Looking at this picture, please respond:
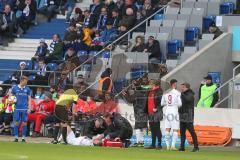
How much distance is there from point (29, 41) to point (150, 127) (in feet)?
40.2

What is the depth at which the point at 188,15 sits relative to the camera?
32.8 metres

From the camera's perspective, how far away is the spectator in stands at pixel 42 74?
31.7 m

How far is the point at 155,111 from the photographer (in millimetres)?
25766

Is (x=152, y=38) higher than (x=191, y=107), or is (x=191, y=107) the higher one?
(x=152, y=38)

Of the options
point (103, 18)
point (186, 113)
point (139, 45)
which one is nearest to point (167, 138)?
point (186, 113)

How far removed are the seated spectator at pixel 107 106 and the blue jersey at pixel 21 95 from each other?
7.07ft

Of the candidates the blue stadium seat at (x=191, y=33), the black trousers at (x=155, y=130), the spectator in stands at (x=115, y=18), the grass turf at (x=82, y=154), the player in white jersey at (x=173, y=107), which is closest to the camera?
the grass turf at (x=82, y=154)

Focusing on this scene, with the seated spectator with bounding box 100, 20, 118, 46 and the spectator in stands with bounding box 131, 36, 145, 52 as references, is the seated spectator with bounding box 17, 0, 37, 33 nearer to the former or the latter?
the seated spectator with bounding box 100, 20, 118, 46

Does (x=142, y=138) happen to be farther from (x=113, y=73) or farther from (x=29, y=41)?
(x=29, y=41)

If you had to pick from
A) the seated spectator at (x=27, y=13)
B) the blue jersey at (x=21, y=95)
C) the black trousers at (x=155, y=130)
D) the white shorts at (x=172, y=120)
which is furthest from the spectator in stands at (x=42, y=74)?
the white shorts at (x=172, y=120)

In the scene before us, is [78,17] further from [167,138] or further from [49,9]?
[167,138]

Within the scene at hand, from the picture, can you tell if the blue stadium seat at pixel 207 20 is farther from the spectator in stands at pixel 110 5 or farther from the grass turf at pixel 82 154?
the grass turf at pixel 82 154

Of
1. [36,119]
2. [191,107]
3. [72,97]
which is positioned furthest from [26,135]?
[191,107]

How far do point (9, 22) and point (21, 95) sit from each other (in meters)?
10.1
